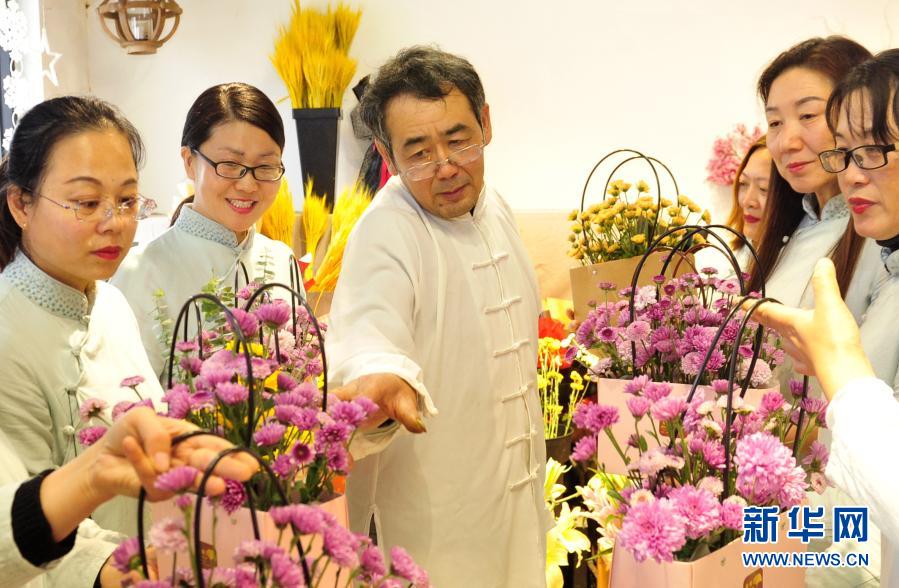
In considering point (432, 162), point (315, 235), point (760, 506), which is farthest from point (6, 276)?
point (315, 235)

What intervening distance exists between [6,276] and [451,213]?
806mm

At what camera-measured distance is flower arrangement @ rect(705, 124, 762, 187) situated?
4395mm

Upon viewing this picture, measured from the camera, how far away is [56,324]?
1606 millimetres

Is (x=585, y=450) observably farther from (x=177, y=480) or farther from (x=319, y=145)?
(x=319, y=145)

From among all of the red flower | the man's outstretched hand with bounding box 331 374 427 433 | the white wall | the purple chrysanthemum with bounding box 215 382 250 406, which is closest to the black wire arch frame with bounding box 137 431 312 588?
the purple chrysanthemum with bounding box 215 382 250 406

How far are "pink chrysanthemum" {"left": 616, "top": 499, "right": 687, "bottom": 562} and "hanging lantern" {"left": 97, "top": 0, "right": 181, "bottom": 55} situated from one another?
12.0 feet

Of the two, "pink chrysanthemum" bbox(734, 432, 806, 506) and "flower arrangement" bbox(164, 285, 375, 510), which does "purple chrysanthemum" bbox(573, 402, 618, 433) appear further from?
"flower arrangement" bbox(164, 285, 375, 510)

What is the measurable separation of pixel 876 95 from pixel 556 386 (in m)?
1.52

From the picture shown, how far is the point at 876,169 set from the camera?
5.11ft

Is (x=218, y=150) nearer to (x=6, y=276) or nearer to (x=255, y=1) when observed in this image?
(x=6, y=276)

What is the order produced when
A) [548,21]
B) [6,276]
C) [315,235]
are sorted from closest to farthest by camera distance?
[6,276] < [315,235] < [548,21]

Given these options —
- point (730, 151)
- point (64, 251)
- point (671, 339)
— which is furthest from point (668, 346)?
point (730, 151)

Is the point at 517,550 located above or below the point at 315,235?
below

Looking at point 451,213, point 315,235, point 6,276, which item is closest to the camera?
point 6,276
